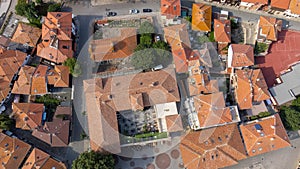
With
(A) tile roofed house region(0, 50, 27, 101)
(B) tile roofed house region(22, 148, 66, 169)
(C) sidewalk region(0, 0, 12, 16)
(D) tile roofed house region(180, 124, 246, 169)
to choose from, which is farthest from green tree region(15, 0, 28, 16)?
(D) tile roofed house region(180, 124, 246, 169)

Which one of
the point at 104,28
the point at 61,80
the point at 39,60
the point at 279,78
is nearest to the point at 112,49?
the point at 104,28

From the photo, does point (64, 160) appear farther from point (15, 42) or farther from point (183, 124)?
point (15, 42)

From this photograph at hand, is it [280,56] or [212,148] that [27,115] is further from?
[280,56]

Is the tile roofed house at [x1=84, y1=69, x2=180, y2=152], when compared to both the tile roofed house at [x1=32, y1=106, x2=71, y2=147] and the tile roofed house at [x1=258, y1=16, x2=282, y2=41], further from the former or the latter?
the tile roofed house at [x1=258, y1=16, x2=282, y2=41]

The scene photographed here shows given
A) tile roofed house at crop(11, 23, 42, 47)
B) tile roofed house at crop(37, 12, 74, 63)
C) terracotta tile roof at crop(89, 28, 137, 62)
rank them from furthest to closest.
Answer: tile roofed house at crop(11, 23, 42, 47)
tile roofed house at crop(37, 12, 74, 63)
terracotta tile roof at crop(89, 28, 137, 62)

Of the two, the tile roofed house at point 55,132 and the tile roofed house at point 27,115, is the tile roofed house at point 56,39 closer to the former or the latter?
the tile roofed house at point 27,115

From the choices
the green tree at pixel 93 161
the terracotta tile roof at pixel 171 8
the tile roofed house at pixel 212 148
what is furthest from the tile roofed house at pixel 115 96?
the terracotta tile roof at pixel 171 8

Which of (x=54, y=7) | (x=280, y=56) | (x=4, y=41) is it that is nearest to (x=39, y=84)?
(x=4, y=41)
